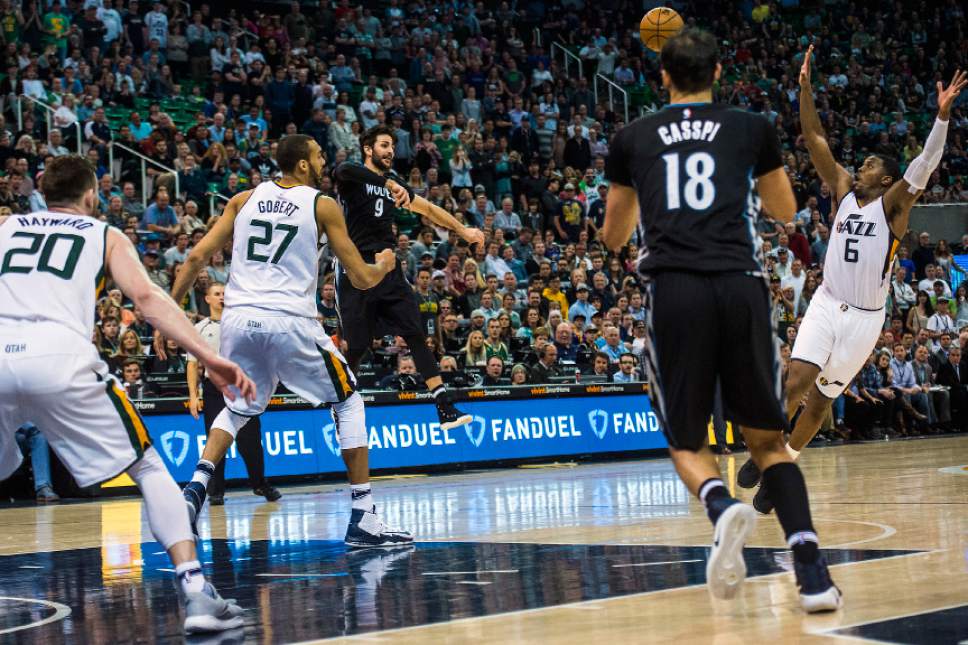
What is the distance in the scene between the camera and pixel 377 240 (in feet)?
33.6

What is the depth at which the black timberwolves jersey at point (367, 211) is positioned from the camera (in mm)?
10133

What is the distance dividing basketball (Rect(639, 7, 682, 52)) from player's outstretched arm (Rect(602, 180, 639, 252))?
8422 mm

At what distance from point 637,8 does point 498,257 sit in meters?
14.6

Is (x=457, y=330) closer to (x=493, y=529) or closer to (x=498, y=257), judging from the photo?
(x=498, y=257)

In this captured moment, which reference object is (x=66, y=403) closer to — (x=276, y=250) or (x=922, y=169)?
(x=276, y=250)

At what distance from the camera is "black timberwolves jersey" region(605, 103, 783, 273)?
211 inches

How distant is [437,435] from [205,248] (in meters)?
9.30

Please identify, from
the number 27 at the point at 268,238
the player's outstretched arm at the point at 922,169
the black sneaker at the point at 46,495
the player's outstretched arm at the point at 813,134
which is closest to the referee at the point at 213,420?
the black sneaker at the point at 46,495

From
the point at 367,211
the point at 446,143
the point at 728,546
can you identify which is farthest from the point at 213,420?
the point at 446,143

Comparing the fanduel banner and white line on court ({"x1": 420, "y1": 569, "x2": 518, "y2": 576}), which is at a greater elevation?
the fanduel banner

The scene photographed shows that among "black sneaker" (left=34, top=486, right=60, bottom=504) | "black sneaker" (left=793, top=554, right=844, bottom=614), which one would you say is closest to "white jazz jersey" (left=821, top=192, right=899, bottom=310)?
"black sneaker" (left=793, top=554, right=844, bottom=614)

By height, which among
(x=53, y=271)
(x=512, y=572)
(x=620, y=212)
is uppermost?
(x=620, y=212)

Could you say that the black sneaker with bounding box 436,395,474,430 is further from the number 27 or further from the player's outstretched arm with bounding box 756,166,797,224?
the player's outstretched arm with bounding box 756,166,797,224

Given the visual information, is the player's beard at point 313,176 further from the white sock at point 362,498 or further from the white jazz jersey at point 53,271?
the white jazz jersey at point 53,271
